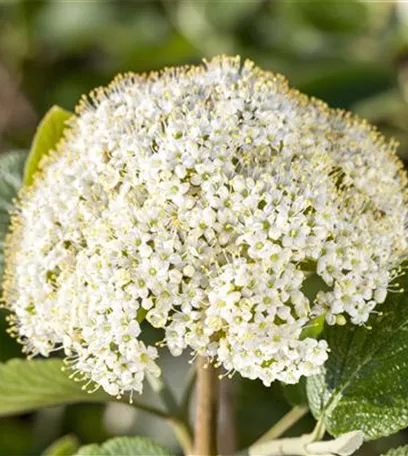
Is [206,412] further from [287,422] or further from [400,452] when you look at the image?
[400,452]

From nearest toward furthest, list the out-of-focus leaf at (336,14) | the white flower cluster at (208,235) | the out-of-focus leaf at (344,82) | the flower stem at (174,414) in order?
the white flower cluster at (208,235)
the flower stem at (174,414)
the out-of-focus leaf at (344,82)
the out-of-focus leaf at (336,14)

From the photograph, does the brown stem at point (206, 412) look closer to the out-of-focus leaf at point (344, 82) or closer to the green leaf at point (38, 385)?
the green leaf at point (38, 385)

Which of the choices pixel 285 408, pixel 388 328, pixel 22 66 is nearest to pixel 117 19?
pixel 22 66

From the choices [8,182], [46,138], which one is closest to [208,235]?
[46,138]

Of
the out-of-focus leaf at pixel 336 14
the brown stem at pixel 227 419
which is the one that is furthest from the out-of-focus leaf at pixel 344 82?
the brown stem at pixel 227 419

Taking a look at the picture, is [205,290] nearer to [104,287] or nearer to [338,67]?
[104,287]

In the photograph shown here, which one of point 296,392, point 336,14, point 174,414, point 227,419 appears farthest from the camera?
point 336,14
